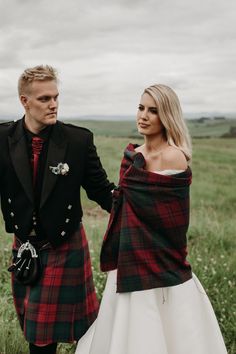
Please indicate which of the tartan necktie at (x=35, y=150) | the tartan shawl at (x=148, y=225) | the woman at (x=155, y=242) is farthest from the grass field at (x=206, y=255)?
the tartan necktie at (x=35, y=150)

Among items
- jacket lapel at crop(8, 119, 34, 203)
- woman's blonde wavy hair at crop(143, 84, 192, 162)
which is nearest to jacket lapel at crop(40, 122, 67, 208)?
jacket lapel at crop(8, 119, 34, 203)

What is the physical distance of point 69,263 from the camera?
15.2ft

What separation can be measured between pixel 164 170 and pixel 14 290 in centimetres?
177

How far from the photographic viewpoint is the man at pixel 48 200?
171 inches

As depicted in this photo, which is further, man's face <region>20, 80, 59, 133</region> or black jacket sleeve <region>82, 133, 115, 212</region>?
black jacket sleeve <region>82, 133, 115, 212</region>

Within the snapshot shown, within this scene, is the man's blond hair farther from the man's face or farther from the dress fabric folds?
the dress fabric folds

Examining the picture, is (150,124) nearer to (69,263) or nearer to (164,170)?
(164,170)

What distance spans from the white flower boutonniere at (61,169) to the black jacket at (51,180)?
1.2 inches

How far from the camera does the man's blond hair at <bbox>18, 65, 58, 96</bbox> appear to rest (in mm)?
4243

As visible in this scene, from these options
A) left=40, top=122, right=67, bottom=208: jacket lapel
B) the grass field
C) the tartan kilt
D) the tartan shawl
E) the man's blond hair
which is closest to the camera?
the tartan shawl

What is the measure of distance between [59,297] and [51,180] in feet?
3.46

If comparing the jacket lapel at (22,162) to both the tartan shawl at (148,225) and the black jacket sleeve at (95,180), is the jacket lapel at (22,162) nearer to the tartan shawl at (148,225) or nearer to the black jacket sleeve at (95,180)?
the black jacket sleeve at (95,180)

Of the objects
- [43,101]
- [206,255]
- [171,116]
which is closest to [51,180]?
[43,101]

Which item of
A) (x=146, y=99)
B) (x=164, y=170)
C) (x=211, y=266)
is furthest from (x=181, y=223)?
(x=211, y=266)
